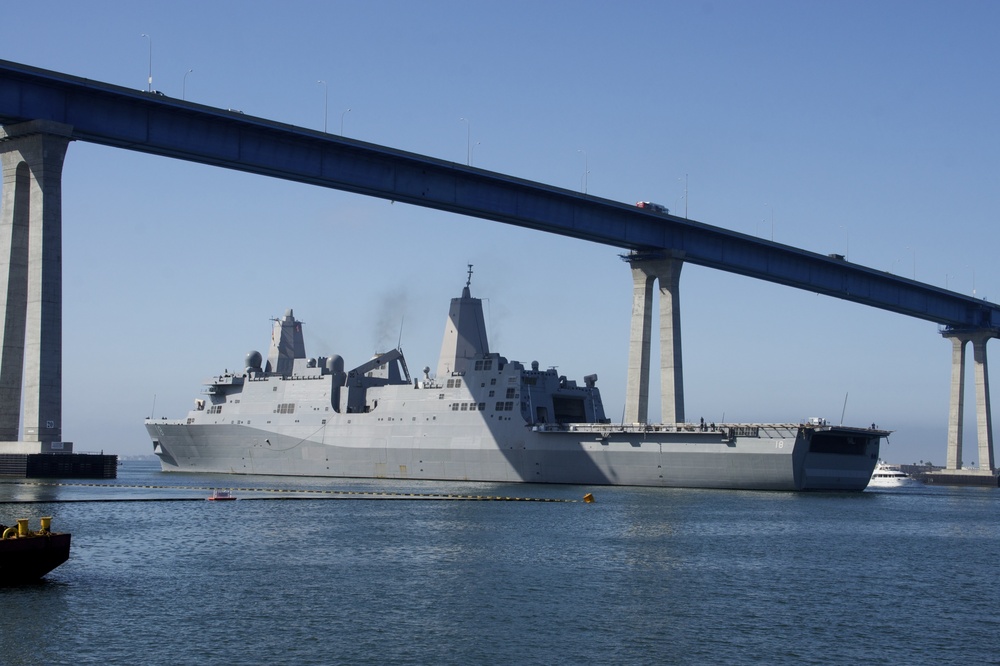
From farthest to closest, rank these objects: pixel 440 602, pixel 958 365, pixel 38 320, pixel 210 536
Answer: pixel 958 365, pixel 38 320, pixel 210 536, pixel 440 602

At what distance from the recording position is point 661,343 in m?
65.4

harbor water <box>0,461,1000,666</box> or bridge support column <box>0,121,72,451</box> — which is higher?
bridge support column <box>0,121,72,451</box>

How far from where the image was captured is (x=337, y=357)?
2835 inches

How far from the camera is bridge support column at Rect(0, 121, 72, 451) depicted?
46.0 metres

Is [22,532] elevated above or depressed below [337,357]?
below

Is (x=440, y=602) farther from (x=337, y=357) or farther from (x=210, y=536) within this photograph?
(x=337, y=357)

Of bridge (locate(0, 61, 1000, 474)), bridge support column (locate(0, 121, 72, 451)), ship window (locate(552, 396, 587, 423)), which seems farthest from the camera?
ship window (locate(552, 396, 587, 423))

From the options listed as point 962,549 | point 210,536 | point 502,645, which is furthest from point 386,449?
point 502,645

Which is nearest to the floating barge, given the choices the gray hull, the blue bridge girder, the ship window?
the blue bridge girder

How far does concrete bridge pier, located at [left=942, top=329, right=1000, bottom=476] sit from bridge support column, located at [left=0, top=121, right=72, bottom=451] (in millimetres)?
67589

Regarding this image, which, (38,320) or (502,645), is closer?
(502,645)

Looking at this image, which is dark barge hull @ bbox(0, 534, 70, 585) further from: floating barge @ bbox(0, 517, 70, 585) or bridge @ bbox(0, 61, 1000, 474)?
bridge @ bbox(0, 61, 1000, 474)

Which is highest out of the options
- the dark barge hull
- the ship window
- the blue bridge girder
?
the blue bridge girder

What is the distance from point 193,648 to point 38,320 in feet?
104
